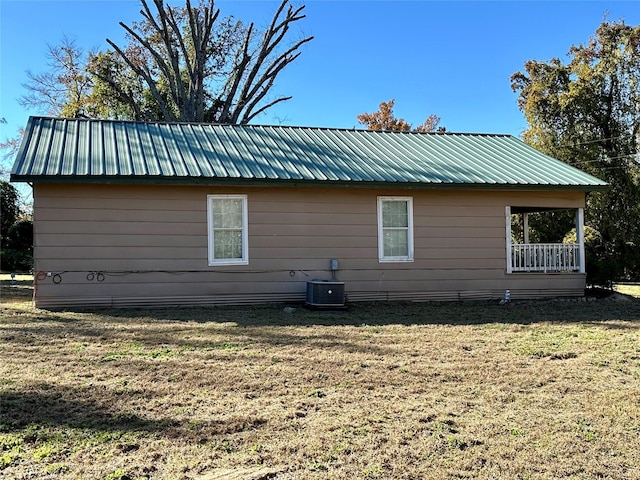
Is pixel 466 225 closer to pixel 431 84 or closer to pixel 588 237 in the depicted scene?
pixel 588 237

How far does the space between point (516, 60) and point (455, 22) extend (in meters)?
6.25

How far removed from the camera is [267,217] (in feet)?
33.0

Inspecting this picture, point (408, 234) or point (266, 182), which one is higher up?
point (266, 182)

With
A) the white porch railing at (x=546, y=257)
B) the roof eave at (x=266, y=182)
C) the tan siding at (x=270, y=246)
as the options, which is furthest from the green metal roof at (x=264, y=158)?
the white porch railing at (x=546, y=257)

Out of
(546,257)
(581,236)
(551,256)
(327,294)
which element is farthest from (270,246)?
(581,236)

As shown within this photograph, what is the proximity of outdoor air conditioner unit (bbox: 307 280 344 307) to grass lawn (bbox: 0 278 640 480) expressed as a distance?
1804 millimetres

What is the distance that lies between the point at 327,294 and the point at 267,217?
5.96 ft

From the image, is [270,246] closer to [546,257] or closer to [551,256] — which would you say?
[546,257]

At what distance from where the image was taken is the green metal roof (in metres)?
9.31

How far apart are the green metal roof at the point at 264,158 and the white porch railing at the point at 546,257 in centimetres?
140

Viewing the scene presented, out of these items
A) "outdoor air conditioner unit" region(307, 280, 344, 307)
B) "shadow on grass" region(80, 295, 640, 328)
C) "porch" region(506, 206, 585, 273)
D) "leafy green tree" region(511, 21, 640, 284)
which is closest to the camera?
"shadow on grass" region(80, 295, 640, 328)

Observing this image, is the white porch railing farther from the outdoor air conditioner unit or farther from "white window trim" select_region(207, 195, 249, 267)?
"white window trim" select_region(207, 195, 249, 267)

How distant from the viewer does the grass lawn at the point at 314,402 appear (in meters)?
3.14

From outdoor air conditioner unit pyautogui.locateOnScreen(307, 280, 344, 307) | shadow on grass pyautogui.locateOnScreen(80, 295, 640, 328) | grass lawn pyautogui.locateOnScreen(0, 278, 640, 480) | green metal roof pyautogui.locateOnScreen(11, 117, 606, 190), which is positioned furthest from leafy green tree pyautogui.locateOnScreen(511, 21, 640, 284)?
outdoor air conditioner unit pyautogui.locateOnScreen(307, 280, 344, 307)
